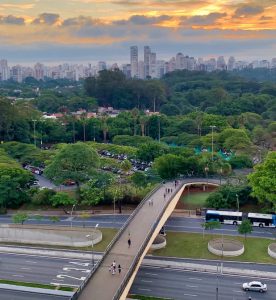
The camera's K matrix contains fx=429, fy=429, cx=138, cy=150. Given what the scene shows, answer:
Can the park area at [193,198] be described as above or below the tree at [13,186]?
below

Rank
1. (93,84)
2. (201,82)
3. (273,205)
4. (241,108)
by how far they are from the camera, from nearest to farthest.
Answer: (273,205) < (241,108) < (93,84) < (201,82)

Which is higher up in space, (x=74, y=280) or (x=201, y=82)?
(x=201, y=82)

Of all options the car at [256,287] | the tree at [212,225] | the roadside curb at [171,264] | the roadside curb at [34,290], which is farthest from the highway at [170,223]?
the roadside curb at [34,290]

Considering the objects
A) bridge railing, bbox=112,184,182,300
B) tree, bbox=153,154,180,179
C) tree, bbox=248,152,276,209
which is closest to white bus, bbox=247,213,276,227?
tree, bbox=248,152,276,209

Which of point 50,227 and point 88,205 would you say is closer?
point 50,227

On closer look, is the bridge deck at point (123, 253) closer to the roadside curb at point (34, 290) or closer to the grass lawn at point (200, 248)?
the grass lawn at point (200, 248)

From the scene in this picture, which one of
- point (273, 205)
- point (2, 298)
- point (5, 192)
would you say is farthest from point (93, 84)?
point (2, 298)

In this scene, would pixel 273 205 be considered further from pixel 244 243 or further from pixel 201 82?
pixel 201 82
